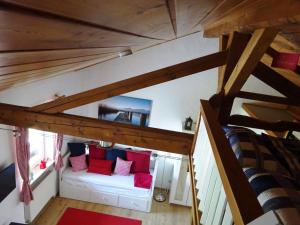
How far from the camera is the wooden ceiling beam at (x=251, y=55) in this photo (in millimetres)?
1060

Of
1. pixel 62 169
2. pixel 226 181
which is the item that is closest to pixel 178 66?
pixel 226 181

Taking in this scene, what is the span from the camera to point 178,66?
194 cm

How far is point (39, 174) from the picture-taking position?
15.4ft

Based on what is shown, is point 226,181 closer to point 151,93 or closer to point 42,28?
point 42,28

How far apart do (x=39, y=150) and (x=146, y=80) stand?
3.72m

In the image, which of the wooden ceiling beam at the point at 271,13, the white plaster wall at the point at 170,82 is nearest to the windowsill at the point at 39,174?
the white plaster wall at the point at 170,82

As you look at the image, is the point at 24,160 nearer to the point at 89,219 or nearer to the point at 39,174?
the point at 39,174

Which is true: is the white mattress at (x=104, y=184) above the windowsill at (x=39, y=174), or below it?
below

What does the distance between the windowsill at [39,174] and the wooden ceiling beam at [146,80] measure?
2823 mm

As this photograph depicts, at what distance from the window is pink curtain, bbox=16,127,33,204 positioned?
374 millimetres

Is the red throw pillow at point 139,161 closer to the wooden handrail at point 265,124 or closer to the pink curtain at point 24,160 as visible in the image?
the pink curtain at point 24,160

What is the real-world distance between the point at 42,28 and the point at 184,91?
16.8ft

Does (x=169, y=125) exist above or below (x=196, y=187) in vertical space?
below

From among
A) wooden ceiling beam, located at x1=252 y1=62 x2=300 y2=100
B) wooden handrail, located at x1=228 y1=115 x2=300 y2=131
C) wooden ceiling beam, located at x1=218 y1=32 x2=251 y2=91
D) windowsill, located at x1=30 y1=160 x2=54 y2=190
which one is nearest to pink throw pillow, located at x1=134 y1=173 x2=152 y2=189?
windowsill, located at x1=30 y1=160 x2=54 y2=190
